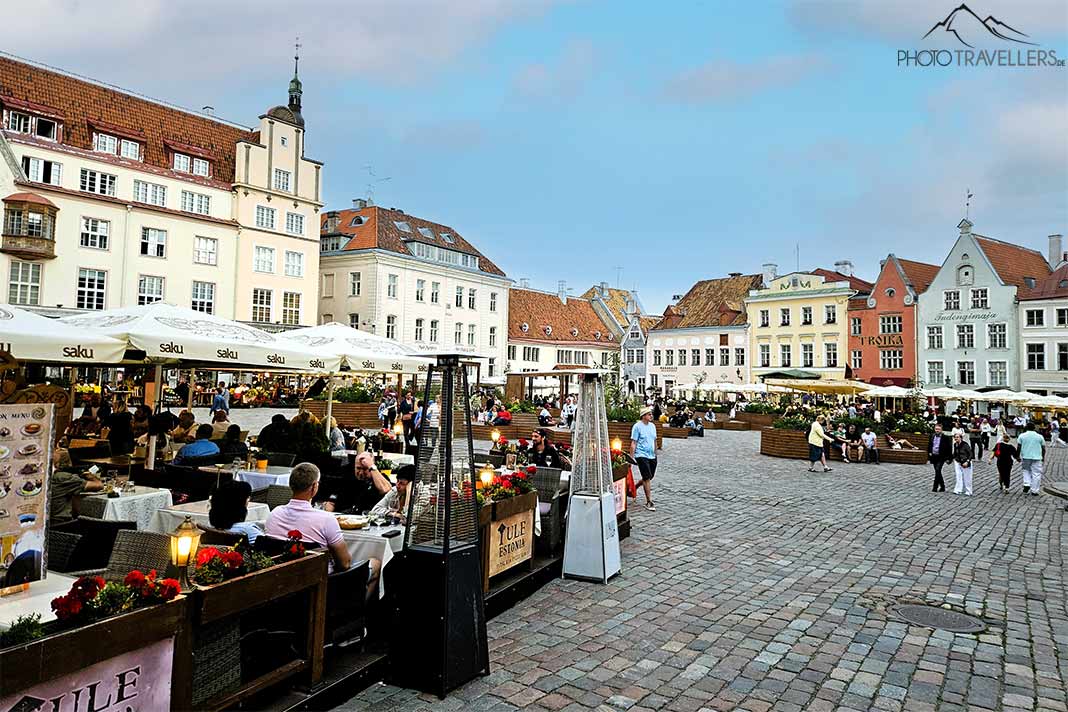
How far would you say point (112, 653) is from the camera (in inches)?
119

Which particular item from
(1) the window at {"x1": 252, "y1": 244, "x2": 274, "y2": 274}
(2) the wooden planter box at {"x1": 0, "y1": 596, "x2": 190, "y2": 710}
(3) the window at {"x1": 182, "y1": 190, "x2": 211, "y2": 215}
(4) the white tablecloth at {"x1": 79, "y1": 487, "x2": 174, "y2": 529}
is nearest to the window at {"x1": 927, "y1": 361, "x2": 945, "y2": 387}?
(1) the window at {"x1": 252, "y1": 244, "x2": 274, "y2": 274}

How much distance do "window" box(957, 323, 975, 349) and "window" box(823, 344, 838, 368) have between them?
871cm

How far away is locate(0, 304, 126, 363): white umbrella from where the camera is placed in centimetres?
693

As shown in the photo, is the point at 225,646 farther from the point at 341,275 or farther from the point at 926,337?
the point at 926,337

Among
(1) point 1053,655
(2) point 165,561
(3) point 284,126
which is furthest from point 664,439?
(3) point 284,126

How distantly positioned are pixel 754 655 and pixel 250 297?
40.7 meters

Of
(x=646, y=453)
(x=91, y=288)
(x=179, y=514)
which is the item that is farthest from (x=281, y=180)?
(x=179, y=514)

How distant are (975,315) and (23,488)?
2130 inches

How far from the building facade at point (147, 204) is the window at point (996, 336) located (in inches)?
1759

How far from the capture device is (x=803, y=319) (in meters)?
55.9

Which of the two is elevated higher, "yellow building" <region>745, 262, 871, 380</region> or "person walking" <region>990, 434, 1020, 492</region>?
"yellow building" <region>745, 262, 871, 380</region>

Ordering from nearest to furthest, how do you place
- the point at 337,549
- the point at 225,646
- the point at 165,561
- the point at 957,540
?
the point at 225,646 → the point at 165,561 → the point at 337,549 → the point at 957,540

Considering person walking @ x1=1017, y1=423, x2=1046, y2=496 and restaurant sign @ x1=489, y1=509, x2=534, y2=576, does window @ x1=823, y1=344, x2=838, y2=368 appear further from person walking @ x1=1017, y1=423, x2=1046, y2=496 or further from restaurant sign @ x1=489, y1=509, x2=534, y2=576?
restaurant sign @ x1=489, y1=509, x2=534, y2=576

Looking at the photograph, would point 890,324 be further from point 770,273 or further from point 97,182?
point 97,182
